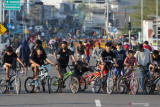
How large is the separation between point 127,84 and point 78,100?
2481mm

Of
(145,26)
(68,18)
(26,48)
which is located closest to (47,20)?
(68,18)

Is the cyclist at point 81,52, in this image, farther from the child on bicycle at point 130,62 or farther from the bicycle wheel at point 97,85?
the bicycle wheel at point 97,85

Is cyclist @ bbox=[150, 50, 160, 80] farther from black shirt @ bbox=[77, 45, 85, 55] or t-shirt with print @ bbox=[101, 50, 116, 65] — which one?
black shirt @ bbox=[77, 45, 85, 55]

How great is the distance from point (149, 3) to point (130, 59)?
3002 inches

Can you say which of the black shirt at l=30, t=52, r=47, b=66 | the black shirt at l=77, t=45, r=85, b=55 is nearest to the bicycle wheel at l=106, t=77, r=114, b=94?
the black shirt at l=30, t=52, r=47, b=66

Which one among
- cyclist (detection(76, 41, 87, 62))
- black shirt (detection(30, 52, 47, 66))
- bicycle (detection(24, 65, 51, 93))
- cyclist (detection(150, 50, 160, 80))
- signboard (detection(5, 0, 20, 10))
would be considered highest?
signboard (detection(5, 0, 20, 10))

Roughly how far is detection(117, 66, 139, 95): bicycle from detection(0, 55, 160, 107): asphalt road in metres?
0.27

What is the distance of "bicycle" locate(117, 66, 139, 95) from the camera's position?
53.1 ft

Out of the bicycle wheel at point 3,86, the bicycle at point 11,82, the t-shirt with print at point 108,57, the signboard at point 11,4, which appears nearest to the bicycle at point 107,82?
the t-shirt with print at point 108,57

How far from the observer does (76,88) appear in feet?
54.3

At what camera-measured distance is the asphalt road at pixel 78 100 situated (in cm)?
1364

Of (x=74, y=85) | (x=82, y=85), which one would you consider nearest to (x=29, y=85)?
(x=74, y=85)

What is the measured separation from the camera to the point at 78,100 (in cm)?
1459

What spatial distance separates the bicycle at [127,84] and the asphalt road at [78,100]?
27 cm
